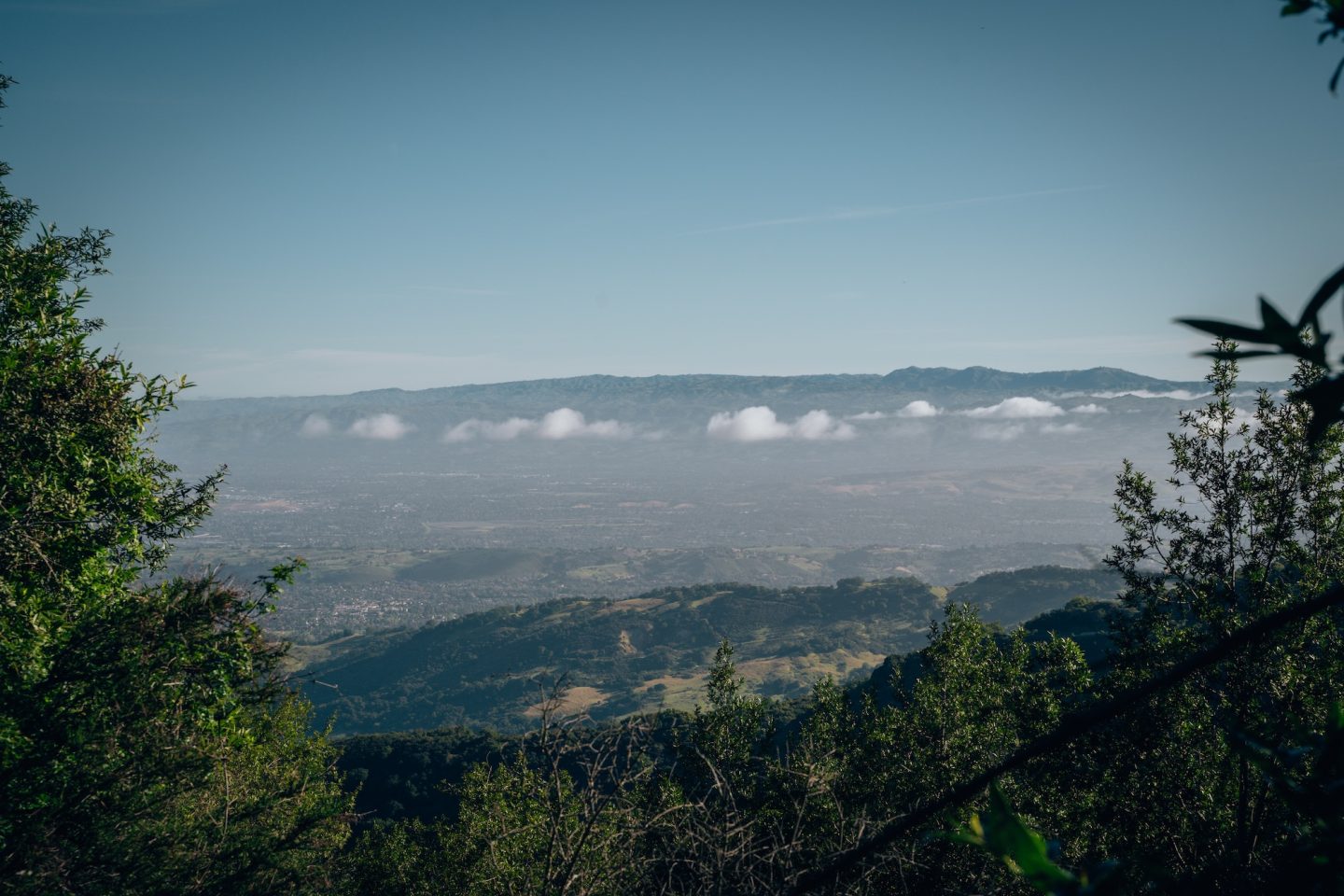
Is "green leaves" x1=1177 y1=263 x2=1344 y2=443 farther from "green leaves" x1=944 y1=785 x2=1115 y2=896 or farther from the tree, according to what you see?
the tree

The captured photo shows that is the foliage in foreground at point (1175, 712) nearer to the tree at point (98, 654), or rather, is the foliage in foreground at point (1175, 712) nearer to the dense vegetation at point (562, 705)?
the dense vegetation at point (562, 705)

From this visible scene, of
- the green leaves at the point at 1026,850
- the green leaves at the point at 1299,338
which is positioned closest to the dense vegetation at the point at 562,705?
the green leaves at the point at 1026,850

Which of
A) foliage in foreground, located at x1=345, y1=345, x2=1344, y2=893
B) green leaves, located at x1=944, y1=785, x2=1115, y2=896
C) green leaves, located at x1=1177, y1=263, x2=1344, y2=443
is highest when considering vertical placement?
green leaves, located at x1=1177, y1=263, x2=1344, y2=443

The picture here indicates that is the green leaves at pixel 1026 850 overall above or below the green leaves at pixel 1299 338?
below

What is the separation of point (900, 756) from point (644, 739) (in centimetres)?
1354

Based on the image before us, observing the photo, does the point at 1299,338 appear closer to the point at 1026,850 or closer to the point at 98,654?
the point at 1026,850

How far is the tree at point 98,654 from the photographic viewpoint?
908 centimetres

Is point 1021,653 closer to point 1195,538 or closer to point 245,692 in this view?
point 1195,538

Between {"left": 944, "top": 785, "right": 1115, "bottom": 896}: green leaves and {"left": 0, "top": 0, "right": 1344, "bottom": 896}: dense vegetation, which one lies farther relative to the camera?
{"left": 0, "top": 0, "right": 1344, "bottom": 896}: dense vegetation

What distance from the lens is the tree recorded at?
29.8 feet

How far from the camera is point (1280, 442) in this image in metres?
13.0

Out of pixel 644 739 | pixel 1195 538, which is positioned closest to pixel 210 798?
pixel 644 739

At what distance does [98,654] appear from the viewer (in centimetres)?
946

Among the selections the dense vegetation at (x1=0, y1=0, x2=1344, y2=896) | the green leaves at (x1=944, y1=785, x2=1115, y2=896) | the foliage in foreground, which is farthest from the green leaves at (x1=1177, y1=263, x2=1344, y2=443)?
the foliage in foreground
